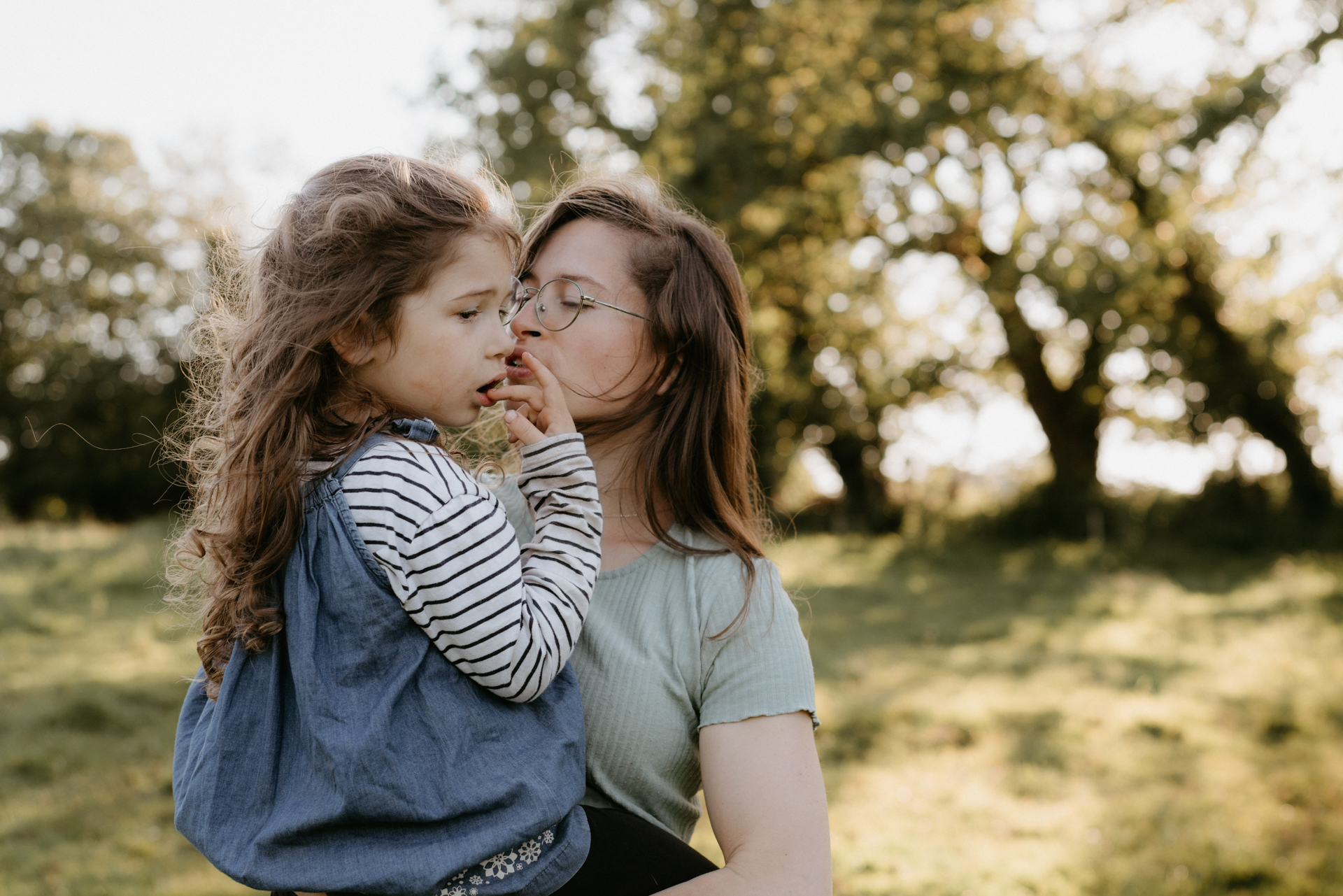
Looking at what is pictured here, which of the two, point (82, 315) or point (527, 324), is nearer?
point (527, 324)

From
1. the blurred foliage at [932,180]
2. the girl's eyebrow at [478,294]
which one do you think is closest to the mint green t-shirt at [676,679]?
the girl's eyebrow at [478,294]

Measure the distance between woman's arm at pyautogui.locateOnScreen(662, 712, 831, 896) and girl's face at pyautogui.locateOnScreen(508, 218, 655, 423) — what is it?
615 millimetres

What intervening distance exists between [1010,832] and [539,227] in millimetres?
4558

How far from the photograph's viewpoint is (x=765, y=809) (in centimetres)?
151

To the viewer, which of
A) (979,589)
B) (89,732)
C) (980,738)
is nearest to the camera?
(89,732)

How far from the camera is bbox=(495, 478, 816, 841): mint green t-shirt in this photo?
159cm

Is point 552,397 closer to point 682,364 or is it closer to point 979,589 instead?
point 682,364

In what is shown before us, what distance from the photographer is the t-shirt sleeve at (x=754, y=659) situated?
157 cm

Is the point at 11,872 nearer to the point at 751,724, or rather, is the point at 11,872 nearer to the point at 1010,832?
the point at 751,724

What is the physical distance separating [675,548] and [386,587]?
0.54 metres

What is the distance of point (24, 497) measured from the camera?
2028cm

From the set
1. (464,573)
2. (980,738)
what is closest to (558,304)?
(464,573)

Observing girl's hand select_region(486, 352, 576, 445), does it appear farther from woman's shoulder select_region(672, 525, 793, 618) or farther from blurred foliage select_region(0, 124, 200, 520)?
blurred foliage select_region(0, 124, 200, 520)

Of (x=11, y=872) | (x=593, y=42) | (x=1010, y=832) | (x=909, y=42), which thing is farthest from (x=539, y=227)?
(x=593, y=42)
